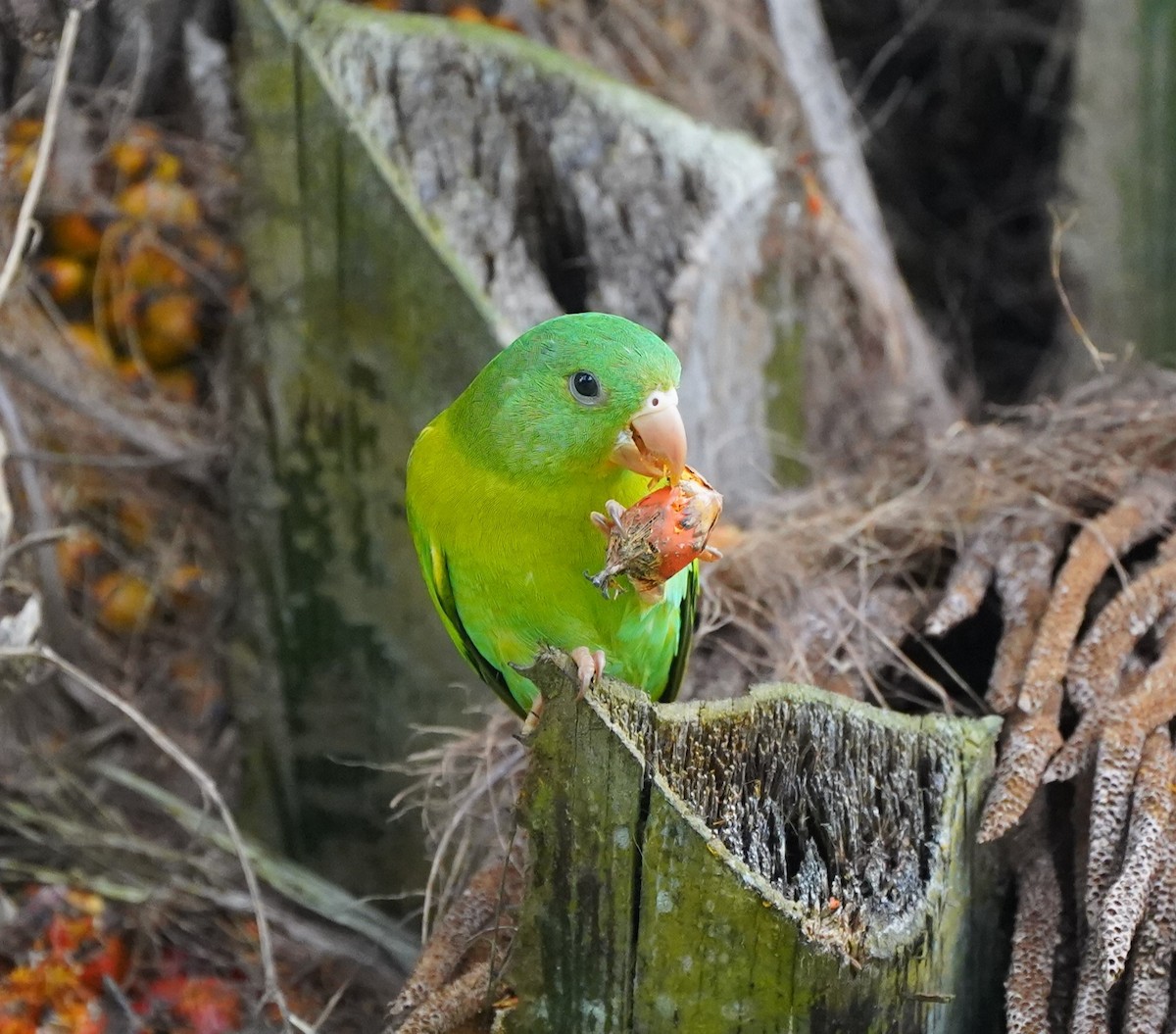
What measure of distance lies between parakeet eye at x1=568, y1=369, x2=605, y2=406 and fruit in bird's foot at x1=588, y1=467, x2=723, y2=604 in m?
0.19

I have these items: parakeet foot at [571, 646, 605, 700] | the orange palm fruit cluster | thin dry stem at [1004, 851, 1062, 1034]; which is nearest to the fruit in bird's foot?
parakeet foot at [571, 646, 605, 700]

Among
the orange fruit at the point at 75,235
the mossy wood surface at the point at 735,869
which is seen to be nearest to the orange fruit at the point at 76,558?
the orange fruit at the point at 75,235

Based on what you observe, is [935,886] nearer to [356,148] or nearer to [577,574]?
[577,574]

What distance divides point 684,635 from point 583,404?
565mm

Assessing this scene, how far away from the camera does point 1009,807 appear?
180 centimetres

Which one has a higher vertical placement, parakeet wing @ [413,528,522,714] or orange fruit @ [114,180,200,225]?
orange fruit @ [114,180,200,225]

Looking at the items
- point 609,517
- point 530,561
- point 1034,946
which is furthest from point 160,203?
point 1034,946

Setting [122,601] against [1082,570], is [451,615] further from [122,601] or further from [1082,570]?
[122,601]

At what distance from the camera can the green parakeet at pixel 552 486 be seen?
194 cm

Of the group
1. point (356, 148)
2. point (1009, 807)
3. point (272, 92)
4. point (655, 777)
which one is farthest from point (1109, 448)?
point (272, 92)

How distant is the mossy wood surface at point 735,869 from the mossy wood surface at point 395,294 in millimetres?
1264

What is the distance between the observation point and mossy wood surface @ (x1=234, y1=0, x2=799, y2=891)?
8.88 ft

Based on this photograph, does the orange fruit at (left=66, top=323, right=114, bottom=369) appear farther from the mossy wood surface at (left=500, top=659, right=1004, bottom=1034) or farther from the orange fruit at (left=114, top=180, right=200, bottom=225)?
the mossy wood surface at (left=500, top=659, right=1004, bottom=1034)

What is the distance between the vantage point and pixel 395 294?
8.98 feet
